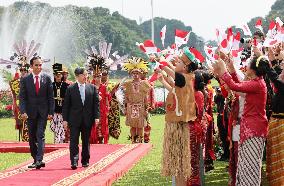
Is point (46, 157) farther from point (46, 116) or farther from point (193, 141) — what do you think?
point (193, 141)

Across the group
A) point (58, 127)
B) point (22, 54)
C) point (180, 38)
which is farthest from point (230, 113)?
point (22, 54)

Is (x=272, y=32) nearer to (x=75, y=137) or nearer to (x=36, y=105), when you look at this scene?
(x=75, y=137)

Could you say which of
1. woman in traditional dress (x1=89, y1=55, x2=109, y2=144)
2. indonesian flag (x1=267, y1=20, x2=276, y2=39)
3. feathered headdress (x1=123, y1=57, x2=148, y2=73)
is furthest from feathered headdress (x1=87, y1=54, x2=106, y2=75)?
indonesian flag (x1=267, y1=20, x2=276, y2=39)

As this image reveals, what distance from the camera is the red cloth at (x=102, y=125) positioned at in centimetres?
1562

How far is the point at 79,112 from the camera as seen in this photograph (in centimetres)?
1073

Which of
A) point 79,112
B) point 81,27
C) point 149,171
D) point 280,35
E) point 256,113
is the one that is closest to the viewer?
point 256,113

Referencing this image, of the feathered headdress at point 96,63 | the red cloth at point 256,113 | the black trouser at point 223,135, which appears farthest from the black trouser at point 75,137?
the feathered headdress at point 96,63

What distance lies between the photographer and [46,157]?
40.2 ft

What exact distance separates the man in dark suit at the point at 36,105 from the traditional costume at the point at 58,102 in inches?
163

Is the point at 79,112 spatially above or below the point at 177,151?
above

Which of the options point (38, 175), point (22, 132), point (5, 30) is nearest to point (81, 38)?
point (5, 30)

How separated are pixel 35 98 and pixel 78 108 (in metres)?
0.67

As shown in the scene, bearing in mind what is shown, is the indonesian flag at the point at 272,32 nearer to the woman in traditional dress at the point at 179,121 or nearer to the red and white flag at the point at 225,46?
the red and white flag at the point at 225,46

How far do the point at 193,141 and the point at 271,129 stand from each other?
0.96 m
